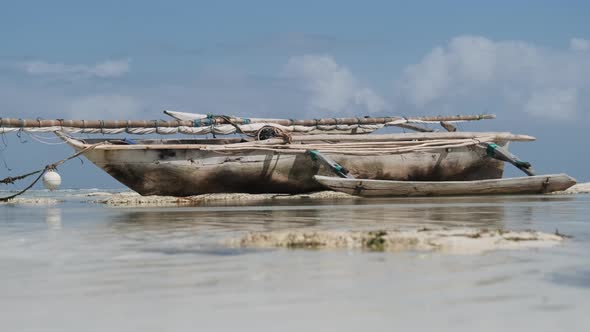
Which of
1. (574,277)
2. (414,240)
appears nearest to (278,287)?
(574,277)

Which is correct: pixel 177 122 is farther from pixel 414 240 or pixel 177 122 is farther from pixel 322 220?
pixel 414 240

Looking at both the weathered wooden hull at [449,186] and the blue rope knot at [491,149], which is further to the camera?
the blue rope knot at [491,149]

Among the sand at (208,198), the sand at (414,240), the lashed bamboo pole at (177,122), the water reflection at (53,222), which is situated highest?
the lashed bamboo pole at (177,122)

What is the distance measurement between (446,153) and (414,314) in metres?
16.2

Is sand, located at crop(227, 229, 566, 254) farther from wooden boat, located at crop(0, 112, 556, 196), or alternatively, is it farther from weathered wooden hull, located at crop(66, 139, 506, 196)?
weathered wooden hull, located at crop(66, 139, 506, 196)

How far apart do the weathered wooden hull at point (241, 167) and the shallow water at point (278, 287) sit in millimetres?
10137

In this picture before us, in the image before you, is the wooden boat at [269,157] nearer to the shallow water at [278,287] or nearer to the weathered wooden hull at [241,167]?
the weathered wooden hull at [241,167]

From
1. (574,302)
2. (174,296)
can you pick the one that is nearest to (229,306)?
(174,296)

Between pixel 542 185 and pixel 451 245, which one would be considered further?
pixel 542 185

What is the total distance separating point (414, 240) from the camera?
6766mm

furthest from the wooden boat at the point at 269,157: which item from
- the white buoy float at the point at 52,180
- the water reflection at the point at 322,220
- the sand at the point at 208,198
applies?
the water reflection at the point at 322,220

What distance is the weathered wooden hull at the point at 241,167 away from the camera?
717 inches

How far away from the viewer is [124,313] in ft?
13.7

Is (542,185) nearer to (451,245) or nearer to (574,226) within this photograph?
(574,226)
